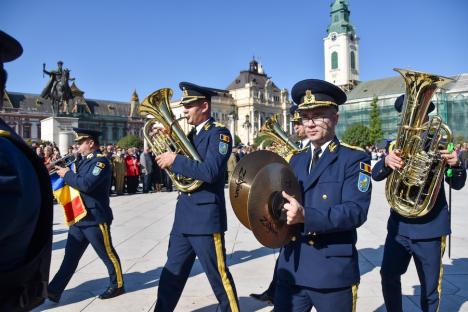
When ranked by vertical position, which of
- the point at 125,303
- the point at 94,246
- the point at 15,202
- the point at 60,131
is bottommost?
the point at 125,303

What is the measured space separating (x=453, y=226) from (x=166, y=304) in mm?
7371

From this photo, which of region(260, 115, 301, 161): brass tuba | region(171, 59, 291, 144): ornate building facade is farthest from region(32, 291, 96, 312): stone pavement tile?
region(171, 59, 291, 144): ornate building facade

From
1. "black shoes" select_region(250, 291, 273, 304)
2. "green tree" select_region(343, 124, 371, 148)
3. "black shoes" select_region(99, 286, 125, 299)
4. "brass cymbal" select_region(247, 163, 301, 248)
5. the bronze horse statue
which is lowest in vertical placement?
"black shoes" select_region(250, 291, 273, 304)

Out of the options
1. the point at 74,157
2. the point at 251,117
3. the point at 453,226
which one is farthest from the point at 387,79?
the point at 74,157

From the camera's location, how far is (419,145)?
145 inches

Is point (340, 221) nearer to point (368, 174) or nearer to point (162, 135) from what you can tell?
point (368, 174)

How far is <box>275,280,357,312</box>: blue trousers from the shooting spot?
2.59 metres

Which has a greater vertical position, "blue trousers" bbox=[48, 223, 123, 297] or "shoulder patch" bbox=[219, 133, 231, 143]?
"shoulder patch" bbox=[219, 133, 231, 143]

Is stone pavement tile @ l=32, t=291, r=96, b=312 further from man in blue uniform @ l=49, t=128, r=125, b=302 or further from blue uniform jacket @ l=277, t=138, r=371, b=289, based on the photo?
blue uniform jacket @ l=277, t=138, r=371, b=289

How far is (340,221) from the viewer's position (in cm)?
246

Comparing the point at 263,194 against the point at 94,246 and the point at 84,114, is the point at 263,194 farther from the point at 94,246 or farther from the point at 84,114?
the point at 84,114

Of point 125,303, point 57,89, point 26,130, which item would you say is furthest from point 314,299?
point 26,130

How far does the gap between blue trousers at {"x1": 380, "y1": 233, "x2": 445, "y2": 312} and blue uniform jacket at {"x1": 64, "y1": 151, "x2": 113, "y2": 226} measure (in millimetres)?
3210

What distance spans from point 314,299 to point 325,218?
1.90ft
